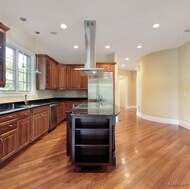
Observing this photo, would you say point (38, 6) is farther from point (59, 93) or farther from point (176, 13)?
point (59, 93)

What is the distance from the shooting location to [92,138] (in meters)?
2.71

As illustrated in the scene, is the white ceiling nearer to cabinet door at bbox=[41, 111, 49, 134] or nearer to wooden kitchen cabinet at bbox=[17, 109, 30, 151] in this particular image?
wooden kitchen cabinet at bbox=[17, 109, 30, 151]

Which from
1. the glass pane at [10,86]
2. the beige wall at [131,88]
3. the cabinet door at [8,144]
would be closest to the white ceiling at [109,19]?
the glass pane at [10,86]

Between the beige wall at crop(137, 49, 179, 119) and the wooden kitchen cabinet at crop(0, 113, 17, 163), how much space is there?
5287 mm

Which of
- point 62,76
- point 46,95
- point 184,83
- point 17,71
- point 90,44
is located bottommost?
point 46,95

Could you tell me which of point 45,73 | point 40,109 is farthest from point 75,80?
point 40,109

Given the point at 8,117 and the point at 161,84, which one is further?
the point at 161,84

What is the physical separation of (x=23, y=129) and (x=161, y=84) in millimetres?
5198

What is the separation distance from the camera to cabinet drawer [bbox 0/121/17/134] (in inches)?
99.8

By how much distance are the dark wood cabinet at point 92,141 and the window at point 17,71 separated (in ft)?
6.86

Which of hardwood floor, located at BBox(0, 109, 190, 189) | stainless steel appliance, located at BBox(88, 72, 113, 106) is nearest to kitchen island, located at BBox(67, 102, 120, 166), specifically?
hardwood floor, located at BBox(0, 109, 190, 189)

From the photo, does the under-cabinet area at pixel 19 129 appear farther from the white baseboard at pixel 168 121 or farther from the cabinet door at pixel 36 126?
the white baseboard at pixel 168 121

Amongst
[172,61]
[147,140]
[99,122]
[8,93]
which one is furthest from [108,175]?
[172,61]

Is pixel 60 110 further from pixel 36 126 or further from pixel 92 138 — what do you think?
pixel 92 138
